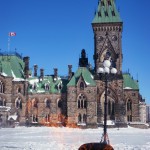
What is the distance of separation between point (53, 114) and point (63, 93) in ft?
16.0

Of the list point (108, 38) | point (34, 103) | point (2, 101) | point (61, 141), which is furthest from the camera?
point (34, 103)

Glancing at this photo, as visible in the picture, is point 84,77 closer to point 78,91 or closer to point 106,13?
point 78,91

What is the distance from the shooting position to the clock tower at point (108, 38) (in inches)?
2832

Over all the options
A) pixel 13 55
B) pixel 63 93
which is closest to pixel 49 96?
pixel 63 93

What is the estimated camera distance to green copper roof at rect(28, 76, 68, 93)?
7356 cm

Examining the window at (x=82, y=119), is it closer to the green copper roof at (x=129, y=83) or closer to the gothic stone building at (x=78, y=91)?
the gothic stone building at (x=78, y=91)

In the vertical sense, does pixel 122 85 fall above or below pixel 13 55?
below

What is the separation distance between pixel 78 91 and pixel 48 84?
8.34 meters

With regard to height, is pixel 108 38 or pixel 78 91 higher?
pixel 108 38

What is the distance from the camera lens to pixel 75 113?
69125 mm

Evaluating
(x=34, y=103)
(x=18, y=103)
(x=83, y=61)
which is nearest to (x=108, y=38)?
(x=83, y=61)

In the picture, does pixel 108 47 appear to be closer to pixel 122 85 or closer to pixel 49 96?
pixel 122 85

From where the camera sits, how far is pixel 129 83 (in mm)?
72062

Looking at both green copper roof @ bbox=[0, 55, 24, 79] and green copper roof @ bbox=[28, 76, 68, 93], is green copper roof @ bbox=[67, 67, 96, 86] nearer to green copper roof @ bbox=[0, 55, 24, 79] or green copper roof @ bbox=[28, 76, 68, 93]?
green copper roof @ bbox=[28, 76, 68, 93]
